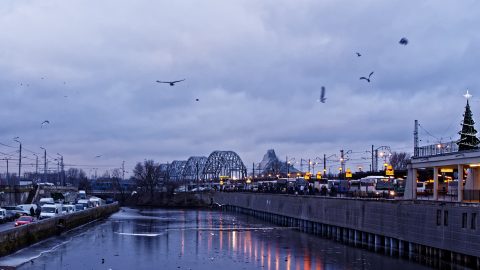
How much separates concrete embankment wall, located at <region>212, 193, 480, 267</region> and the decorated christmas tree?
26.3ft

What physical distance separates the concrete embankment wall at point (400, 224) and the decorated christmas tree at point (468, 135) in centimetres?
803

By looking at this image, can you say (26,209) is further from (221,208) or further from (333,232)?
(221,208)

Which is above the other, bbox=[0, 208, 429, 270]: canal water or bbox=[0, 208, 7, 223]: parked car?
bbox=[0, 208, 7, 223]: parked car

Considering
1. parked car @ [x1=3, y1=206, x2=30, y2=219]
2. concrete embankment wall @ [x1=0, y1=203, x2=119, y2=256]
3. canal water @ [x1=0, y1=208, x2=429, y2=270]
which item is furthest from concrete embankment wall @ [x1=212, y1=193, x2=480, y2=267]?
parked car @ [x1=3, y1=206, x2=30, y2=219]

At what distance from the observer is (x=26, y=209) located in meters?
81.3

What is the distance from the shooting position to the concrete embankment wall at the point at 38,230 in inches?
1769

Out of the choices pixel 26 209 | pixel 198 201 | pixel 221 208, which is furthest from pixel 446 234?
pixel 198 201

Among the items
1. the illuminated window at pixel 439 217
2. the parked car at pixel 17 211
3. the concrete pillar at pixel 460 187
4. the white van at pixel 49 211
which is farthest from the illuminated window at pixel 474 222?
the parked car at pixel 17 211

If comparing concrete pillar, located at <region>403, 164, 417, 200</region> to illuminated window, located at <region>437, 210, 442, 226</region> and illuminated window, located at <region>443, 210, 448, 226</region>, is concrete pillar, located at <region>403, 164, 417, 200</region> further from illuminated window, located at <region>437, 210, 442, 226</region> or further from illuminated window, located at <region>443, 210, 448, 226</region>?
illuminated window, located at <region>443, 210, 448, 226</region>

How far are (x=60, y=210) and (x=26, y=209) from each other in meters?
7.27

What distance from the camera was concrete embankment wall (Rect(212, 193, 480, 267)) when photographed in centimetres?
3816

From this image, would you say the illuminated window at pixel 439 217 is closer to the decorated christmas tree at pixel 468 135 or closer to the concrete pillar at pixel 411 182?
the decorated christmas tree at pixel 468 135

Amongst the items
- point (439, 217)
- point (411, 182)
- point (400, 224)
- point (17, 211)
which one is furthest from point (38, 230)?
point (439, 217)

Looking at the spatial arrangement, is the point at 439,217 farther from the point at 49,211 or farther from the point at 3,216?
the point at 49,211
